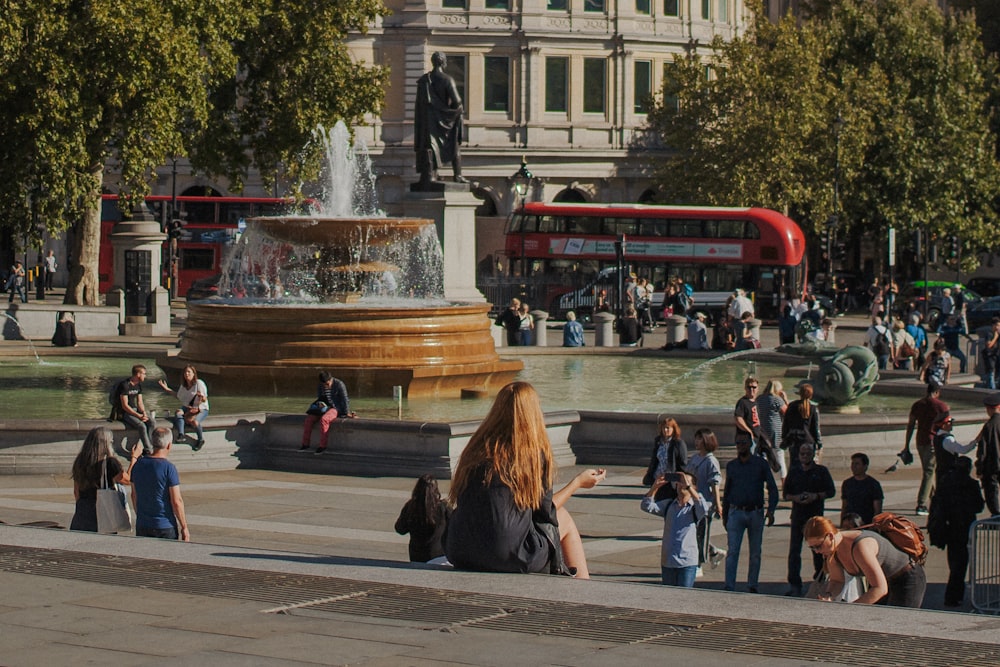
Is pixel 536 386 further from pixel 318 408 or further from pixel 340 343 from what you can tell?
pixel 318 408

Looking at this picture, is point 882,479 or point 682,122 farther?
point 682,122

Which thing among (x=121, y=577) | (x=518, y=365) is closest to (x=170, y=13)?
(x=518, y=365)

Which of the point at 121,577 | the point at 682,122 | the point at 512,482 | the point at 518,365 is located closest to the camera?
the point at 512,482

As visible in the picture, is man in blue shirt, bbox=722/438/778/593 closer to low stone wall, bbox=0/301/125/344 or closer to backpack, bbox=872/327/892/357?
backpack, bbox=872/327/892/357

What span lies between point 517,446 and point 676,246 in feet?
146

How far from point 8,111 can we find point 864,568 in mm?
32986

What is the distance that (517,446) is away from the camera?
855 centimetres

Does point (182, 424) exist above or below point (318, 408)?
below

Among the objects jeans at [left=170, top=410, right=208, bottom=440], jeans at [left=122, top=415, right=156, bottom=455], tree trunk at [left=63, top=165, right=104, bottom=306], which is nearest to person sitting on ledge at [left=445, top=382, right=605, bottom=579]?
jeans at [left=122, top=415, right=156, bottom=455]

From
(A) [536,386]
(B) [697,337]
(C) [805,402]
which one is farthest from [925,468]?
(B) [697,337]

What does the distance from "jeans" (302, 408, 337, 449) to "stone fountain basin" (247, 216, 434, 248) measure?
5888 millimetres

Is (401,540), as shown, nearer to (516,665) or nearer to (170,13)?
(516,665)

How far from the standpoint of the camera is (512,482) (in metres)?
8.56

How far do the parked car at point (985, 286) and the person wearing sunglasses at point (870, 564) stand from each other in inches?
2237
